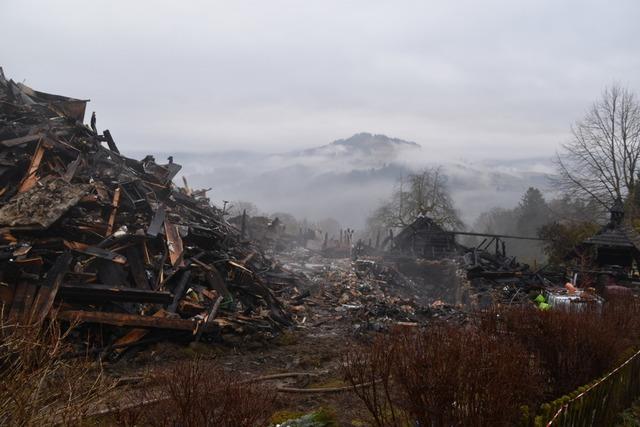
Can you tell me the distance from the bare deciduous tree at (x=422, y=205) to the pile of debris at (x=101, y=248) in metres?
41.9

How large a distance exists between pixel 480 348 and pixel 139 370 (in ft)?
20.8

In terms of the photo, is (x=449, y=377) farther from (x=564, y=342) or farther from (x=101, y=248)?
(x=101, y=248)

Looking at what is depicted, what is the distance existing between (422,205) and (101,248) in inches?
1881

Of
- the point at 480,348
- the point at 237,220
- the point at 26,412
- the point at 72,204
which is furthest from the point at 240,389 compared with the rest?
the point at 237,220

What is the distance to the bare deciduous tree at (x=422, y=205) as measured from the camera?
54219 mm

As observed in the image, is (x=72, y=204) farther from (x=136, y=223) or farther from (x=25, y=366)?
(x=25, y=366)

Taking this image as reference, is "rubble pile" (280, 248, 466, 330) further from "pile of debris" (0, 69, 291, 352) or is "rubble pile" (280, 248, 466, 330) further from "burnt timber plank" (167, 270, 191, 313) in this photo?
"burnt timber plank" (167, 270, 191, 313)

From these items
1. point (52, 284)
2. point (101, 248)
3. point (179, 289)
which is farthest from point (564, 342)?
point (101, 248)

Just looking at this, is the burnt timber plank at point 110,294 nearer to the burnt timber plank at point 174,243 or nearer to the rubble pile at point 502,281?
the burnt timber plank at point 174,243

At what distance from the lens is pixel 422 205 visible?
54.6 meters

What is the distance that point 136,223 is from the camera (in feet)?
38.4

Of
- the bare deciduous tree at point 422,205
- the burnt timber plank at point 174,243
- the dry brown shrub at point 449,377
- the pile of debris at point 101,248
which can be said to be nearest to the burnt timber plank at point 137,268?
the pile of debris at point 101,248

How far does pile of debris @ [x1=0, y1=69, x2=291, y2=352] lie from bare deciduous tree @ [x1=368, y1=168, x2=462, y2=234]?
41.9 metres

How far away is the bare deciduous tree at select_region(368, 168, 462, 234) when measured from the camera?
178ft
